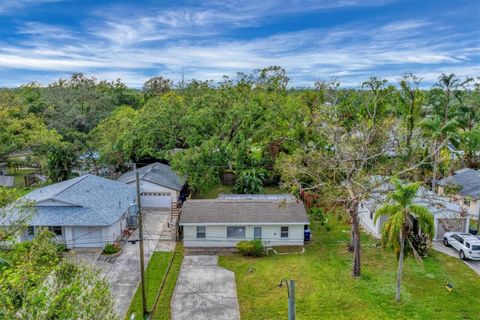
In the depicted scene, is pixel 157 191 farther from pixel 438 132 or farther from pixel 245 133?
pixel 438 132

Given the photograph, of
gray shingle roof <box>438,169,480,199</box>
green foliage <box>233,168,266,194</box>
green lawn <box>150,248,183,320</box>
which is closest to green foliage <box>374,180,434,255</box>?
green lawn <box>150,248,183,320</box>

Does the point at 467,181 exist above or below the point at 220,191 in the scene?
above

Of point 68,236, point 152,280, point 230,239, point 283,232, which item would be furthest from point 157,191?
point 152,280

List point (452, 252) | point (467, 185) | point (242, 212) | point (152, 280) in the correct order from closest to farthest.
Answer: point (152, 280)
point (452, 252)
point (242, 212)
point (467, 185)

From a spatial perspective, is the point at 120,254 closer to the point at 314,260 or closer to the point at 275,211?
the point at 275,211

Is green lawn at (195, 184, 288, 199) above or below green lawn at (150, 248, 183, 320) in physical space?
above

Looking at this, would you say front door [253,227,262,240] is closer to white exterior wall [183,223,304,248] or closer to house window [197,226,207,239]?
white exterior wall [183,223,304,248]

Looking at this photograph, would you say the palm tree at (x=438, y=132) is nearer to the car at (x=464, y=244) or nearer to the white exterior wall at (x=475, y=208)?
the white exterior wall at (x=475, y=208)
